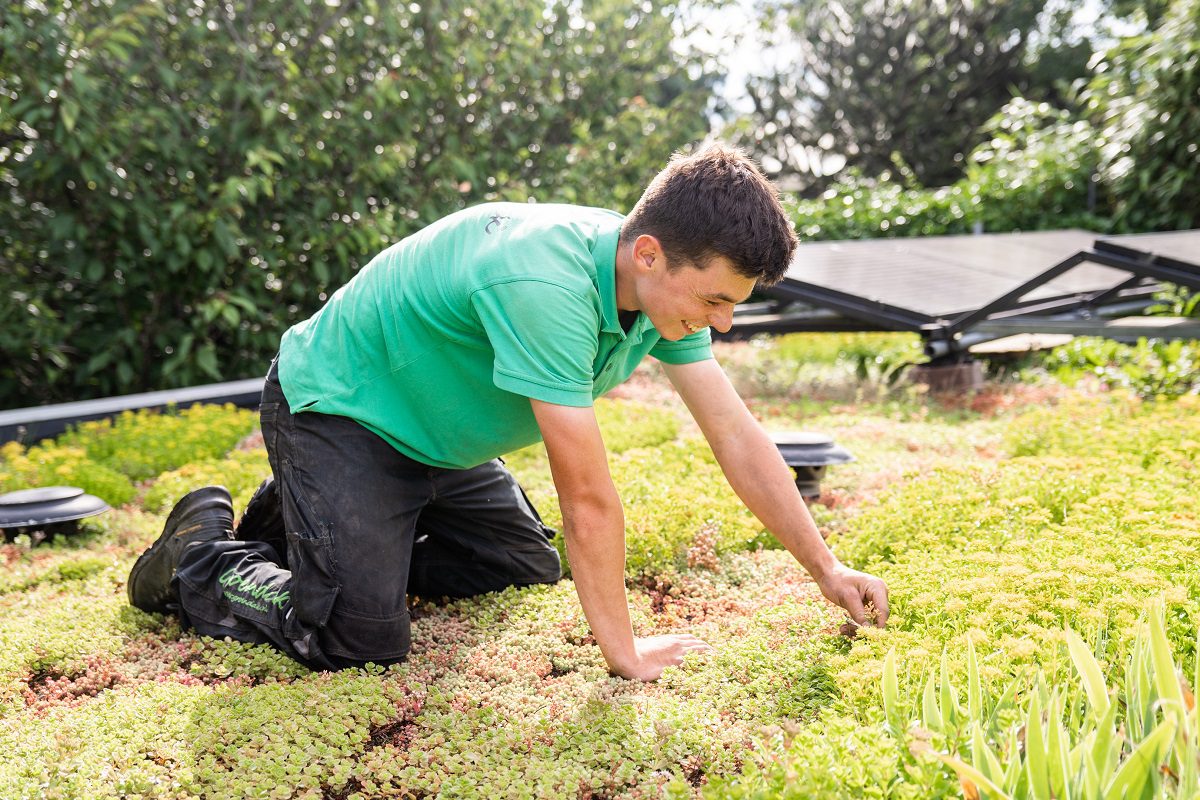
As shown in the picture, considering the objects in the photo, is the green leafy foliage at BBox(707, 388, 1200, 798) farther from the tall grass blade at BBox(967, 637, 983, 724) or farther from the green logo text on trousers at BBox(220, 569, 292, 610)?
the green logo text on trousers at BBox(220, 569, 292, 610)

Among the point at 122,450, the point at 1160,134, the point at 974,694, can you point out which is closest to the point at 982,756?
the point at 974,694

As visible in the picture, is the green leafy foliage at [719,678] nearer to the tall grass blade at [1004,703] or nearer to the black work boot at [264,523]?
the tall grass blade at [1004,703]

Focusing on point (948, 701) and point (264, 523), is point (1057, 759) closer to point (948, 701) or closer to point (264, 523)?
point (948, 701)

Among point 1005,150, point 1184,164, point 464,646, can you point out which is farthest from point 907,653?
point 1005,150

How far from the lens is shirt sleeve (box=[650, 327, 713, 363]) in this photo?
2.51 metres

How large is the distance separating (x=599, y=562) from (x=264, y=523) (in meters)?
1.36

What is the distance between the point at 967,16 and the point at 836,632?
73.5ft

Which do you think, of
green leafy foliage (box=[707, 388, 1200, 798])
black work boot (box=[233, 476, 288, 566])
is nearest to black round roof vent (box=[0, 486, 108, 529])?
black work boot (box=[233, 476, 288, 566])

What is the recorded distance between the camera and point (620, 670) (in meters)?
2.32

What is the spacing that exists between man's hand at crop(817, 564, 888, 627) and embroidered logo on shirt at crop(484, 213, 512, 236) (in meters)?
1.19

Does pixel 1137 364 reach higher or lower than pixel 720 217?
lower

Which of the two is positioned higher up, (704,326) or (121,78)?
(121,78)

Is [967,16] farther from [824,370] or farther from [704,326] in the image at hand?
[704,326]

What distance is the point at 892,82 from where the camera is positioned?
22.1 metres
